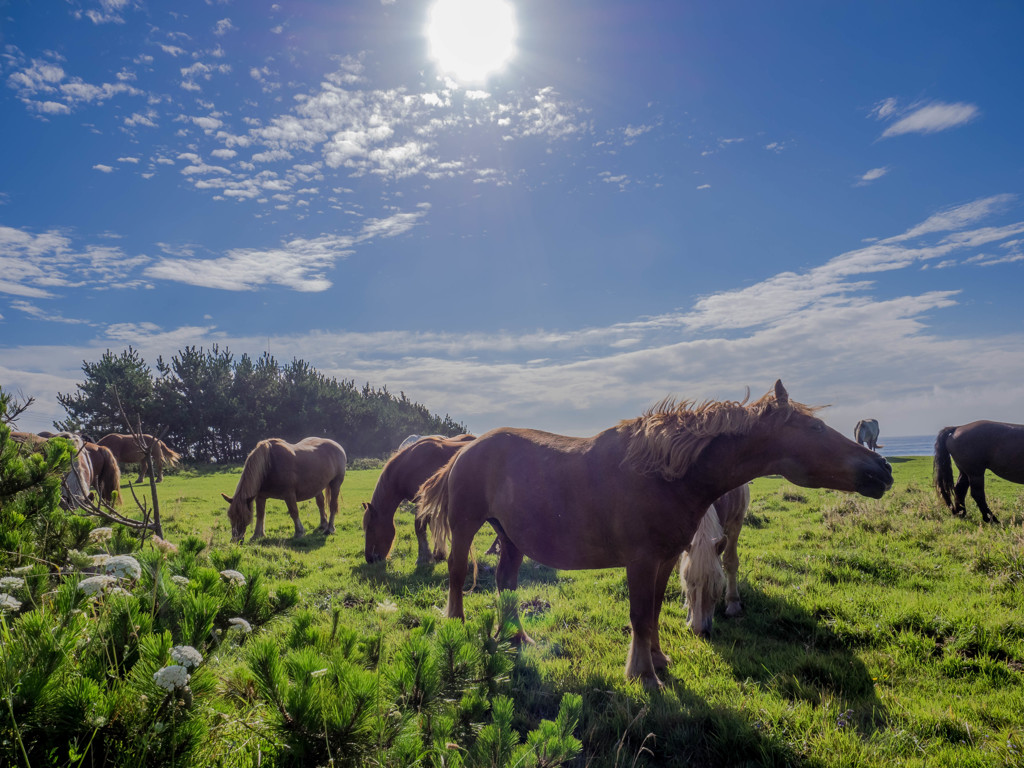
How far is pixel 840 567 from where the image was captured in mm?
7188

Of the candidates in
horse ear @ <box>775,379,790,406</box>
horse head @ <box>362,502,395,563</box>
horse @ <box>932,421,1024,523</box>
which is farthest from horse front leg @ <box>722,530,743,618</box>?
horse @ <box>932,421,1024,523</box>

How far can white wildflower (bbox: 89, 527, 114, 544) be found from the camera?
3.62 m

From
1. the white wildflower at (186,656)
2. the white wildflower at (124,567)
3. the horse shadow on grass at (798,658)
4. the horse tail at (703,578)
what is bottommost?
the horse shadow on grass at (798,658)

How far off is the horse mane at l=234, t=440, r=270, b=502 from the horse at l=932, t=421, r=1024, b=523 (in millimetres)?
15887

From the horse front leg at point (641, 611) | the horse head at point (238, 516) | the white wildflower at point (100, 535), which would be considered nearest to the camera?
the white wildflower at point (100, 535)

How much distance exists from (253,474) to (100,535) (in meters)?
→ 8.84

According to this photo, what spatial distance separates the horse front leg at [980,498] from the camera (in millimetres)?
10558

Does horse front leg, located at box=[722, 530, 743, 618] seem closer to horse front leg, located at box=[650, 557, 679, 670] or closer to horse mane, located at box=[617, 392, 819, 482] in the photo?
horse front leg, located at box=[650, 557, 679, 670]

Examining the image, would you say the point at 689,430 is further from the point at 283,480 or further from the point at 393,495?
the point at 283,480

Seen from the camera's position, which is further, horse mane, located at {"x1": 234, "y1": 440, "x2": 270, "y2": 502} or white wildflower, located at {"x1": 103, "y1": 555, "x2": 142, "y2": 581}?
horse mane, located at {"x1": 234, "y1": 440, "x2": 270, "y2": 502}

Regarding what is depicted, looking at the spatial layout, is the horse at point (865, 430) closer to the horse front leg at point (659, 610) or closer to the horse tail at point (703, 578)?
the horse tail at point (703, 578)

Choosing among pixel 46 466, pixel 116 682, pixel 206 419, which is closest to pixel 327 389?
pixel 206 419

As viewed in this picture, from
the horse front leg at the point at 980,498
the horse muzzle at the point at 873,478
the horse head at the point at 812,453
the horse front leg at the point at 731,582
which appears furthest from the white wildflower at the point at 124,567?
the horse front leg at the point at 980,498

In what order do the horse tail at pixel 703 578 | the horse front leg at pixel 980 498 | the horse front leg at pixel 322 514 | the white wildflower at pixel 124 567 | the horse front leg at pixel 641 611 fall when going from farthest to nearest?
the horse front leg at pixel 322 514 → the horse front leg at pixel 980 498 → the horse tail at pixel 703 578 → the horse front leg at pixel 641 611 → the white wildflower at pixel 124 567
